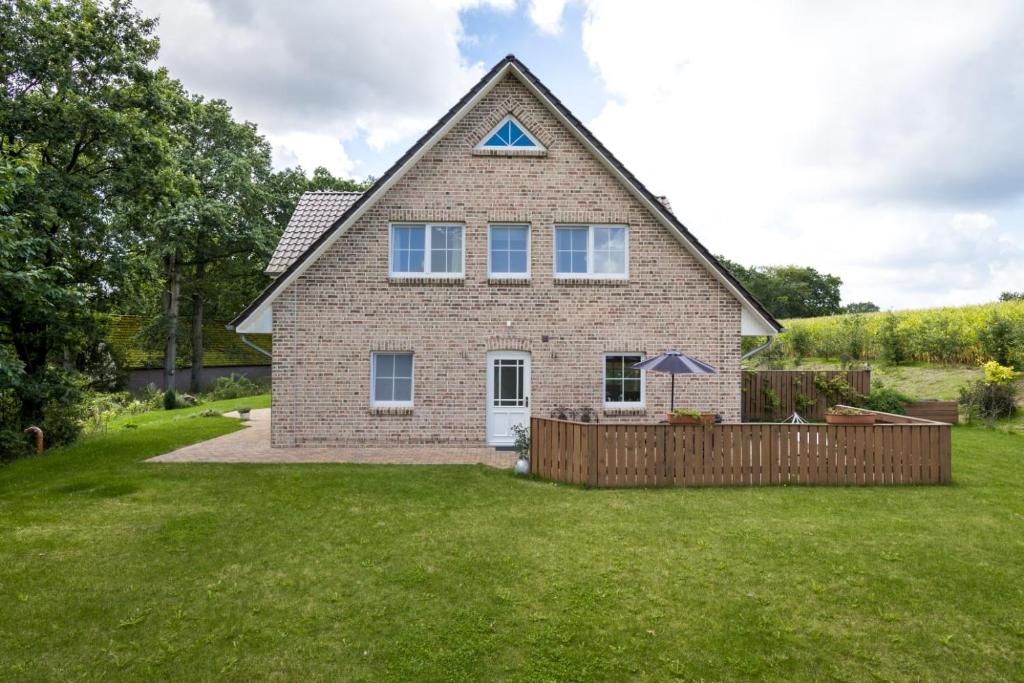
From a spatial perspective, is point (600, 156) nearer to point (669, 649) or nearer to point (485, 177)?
point (485, 177)

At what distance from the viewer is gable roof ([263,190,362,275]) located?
14180 mm

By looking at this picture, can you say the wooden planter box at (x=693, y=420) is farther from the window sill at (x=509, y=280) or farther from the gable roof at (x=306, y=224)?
the gable roof at (x=306, y=224)

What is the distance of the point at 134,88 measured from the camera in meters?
14.2

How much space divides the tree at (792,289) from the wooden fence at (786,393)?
192 ft

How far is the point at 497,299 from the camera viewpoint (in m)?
13.0

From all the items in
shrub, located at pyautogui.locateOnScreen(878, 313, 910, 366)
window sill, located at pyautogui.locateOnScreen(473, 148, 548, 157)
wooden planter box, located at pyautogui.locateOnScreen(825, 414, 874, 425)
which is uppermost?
window sill, located at pyautogui.locateOnScreen(473, 148, 548, 157)

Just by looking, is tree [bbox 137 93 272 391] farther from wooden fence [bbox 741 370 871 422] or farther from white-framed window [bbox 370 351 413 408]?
wooden fence [bbox 741 370 871 422]

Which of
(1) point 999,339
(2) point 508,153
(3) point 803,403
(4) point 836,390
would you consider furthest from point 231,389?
(1) point 999,339

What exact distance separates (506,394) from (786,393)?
9.30m

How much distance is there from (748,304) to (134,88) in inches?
625

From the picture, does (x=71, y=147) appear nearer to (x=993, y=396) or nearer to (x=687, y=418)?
(x=687, y=418)

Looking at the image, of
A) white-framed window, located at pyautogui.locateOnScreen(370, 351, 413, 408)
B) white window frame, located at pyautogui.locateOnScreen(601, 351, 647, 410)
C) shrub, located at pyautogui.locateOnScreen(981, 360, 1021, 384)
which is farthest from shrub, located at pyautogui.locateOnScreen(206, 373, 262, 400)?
shrub, located at pyautogui.locateOnScreen(981, 360, 1021, 384)

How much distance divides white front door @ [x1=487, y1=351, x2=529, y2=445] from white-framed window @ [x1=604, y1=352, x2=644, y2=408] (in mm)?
1894

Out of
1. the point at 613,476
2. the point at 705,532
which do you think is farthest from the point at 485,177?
the point at 705,532
